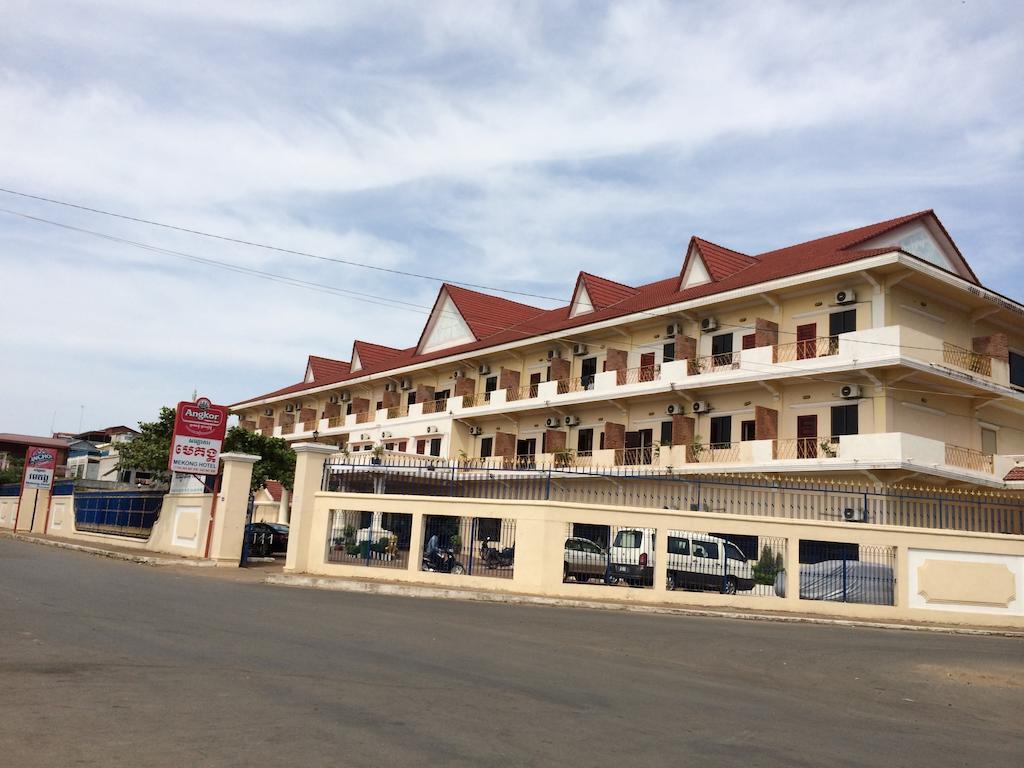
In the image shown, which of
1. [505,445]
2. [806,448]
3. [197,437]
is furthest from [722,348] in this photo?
[197,437]

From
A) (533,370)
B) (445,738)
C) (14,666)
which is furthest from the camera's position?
(533,370)

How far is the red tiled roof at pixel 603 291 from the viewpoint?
41344 millimetres

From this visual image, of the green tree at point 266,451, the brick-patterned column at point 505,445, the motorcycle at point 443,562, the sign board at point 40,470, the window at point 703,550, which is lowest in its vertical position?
the motorcycle at point 443,562

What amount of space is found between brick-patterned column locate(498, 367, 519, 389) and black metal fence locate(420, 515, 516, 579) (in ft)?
75.1

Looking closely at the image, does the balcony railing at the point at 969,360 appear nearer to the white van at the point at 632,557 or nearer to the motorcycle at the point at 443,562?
the white van at the point at 632,557

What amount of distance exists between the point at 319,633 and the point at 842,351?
21777mm

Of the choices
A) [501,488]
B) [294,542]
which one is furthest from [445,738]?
[294,542]

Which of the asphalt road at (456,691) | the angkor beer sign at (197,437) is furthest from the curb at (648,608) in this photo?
the angkor beer sign at (197,437)

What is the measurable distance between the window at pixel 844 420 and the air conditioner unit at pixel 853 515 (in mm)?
8954

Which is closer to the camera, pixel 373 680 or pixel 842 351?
pixel 373 680

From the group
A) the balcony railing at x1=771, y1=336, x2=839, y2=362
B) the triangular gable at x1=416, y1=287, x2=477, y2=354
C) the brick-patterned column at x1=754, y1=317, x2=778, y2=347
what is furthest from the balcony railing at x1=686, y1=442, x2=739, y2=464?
the triangular gable at x1=416, y1=287, x2=477, y2=354

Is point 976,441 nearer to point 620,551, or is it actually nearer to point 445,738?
point 620,551

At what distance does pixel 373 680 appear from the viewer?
7.86 meters

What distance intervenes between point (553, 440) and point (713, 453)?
903 cm
